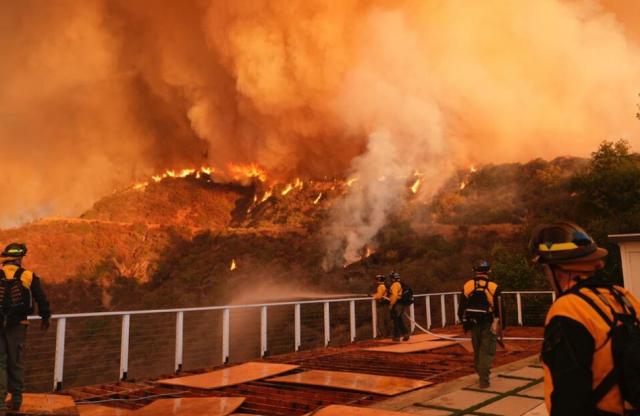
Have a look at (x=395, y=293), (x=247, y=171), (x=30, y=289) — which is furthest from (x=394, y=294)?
(x=247, y=171)

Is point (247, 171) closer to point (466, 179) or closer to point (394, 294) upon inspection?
point (466, 179)

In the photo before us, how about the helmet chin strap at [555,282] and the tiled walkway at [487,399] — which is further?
the tiled walkway at [487,399]

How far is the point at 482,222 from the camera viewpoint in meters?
48.5

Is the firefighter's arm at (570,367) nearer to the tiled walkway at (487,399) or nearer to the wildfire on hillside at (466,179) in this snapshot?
the tiled walkway at (487,399)

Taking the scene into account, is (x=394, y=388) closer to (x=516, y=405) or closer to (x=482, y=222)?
(x=516, y=405)

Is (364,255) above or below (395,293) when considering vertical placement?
above

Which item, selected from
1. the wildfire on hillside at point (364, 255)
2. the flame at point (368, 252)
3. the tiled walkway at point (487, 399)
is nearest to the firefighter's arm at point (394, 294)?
the tiled walkway at point (487, 399)

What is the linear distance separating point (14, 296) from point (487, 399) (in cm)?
527

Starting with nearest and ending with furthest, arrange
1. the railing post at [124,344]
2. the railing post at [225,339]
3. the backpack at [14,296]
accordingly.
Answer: the backpack at [14,296] < the railing post at [124,344] < the railing post at [225,339]

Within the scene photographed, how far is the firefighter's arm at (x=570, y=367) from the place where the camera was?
5.10 feet

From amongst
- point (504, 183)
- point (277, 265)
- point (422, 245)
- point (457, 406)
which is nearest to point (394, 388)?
point (457, 406)

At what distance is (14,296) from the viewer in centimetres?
480

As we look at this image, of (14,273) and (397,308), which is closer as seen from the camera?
(14,273)

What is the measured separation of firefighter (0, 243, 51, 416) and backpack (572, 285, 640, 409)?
509cm
